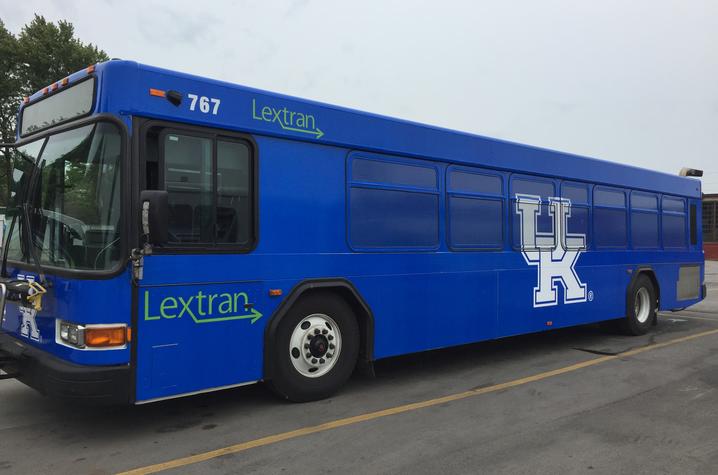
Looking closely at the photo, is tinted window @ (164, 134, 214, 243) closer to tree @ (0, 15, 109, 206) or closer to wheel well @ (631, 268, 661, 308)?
wheel well @ (631, 268, 661, 308)

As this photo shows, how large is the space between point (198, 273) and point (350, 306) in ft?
5.78

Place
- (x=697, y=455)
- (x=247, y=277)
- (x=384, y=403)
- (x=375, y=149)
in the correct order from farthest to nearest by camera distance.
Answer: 1. (x=375, y=149)
2. (x=384, y=403)
3. (x=247, y=277)
4. (x=697, y=455)

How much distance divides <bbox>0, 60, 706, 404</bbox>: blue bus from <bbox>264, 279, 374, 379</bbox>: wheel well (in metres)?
0.02

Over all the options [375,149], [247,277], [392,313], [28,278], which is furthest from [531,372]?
[28,278]

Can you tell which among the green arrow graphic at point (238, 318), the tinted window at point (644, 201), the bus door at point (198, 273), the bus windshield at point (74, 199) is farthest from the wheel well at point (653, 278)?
the bus windshield at point (74, 199)

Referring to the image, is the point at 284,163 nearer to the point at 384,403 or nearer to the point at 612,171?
the point at 384,403

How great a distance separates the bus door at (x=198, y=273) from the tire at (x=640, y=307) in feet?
23.8

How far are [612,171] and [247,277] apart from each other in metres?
6.89

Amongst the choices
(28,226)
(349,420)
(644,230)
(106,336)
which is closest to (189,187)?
(106,336)

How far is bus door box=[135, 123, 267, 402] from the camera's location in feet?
13.9

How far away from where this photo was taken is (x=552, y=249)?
7.93 m

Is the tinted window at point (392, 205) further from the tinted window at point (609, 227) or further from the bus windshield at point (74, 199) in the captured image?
the tinted window at point (609, 227)

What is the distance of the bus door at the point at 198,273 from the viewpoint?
4238mm

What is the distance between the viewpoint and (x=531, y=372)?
684 cm
